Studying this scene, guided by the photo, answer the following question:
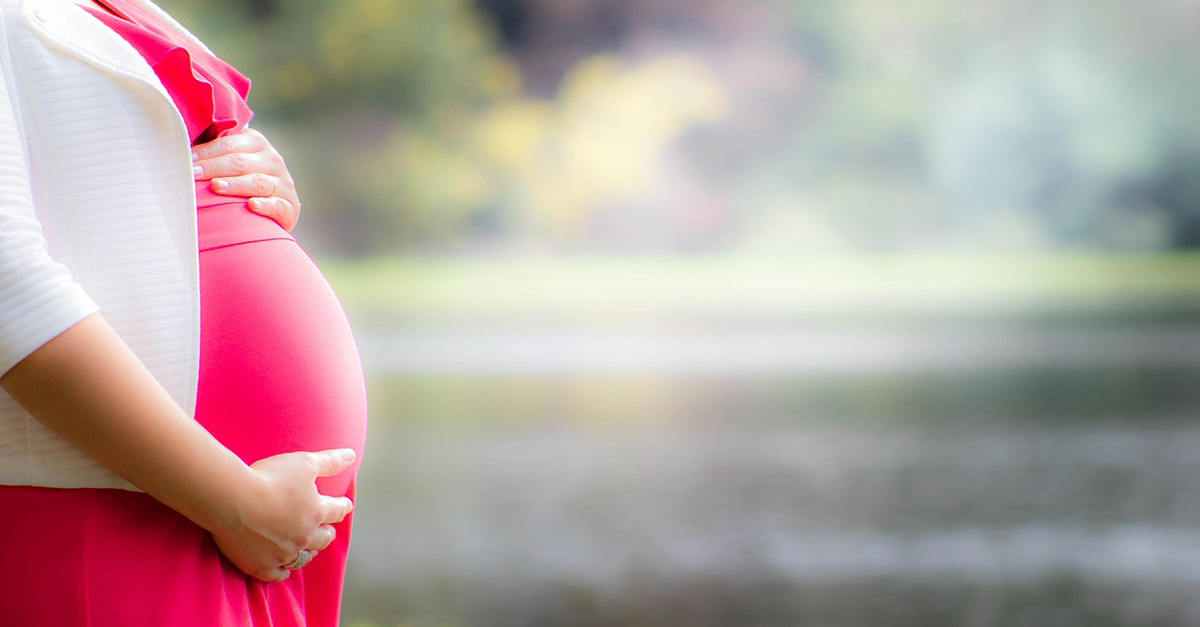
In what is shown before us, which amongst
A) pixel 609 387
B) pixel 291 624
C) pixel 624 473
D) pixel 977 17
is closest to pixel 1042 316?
pixel 977 17

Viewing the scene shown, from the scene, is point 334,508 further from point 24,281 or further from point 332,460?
point 24,281

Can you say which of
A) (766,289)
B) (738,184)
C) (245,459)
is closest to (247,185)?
(245,459)

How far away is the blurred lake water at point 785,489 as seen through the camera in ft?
14.4

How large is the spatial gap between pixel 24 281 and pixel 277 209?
0.55 feet

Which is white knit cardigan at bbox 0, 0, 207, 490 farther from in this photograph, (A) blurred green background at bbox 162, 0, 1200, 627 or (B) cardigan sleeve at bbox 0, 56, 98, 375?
(A) blurred green background at bbox 162, 0, 1200, 627

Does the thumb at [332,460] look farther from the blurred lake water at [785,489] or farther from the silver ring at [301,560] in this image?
the blurred lake water at [785,489]

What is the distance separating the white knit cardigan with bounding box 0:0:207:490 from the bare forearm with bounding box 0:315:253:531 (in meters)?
0.02

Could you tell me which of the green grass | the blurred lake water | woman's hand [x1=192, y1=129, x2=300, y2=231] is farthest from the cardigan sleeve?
the green grass

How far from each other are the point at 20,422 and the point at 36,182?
11 cm

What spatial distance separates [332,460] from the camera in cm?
57

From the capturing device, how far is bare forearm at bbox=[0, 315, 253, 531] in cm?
46

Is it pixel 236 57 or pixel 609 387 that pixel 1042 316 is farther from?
pixel 236 57

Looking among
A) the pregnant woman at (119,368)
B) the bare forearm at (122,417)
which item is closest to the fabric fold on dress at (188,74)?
the pregnant woman at (119,368)

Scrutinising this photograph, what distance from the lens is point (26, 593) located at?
492 millimetres
